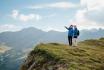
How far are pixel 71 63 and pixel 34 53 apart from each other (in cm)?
1380

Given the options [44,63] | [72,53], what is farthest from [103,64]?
[44,63]

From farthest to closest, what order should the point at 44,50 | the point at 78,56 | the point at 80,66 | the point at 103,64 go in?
the point at 44,50 → the point at 78,56 → the point at 103,64 → the point at 80,66

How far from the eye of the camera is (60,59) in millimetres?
33031

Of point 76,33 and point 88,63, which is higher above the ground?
point 76,33

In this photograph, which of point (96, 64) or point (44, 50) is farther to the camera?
point (44, 50)

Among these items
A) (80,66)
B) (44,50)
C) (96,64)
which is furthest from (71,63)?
(44,50)

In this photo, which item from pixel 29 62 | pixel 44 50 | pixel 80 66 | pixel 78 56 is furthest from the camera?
pixel 29 62

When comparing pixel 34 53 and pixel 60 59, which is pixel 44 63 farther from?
pixel 34 53

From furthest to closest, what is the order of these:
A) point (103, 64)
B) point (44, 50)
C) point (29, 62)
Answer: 1. point (29, 62)
2. point (44, 50)
3. point (103, 64)

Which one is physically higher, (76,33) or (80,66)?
(76,33)

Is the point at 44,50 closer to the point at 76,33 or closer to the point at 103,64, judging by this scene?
the point at 76,33

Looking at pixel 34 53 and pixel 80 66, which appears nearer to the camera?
pixel 80 66

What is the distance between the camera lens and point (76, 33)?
42375 mm

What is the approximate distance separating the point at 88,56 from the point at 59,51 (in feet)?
14.3
